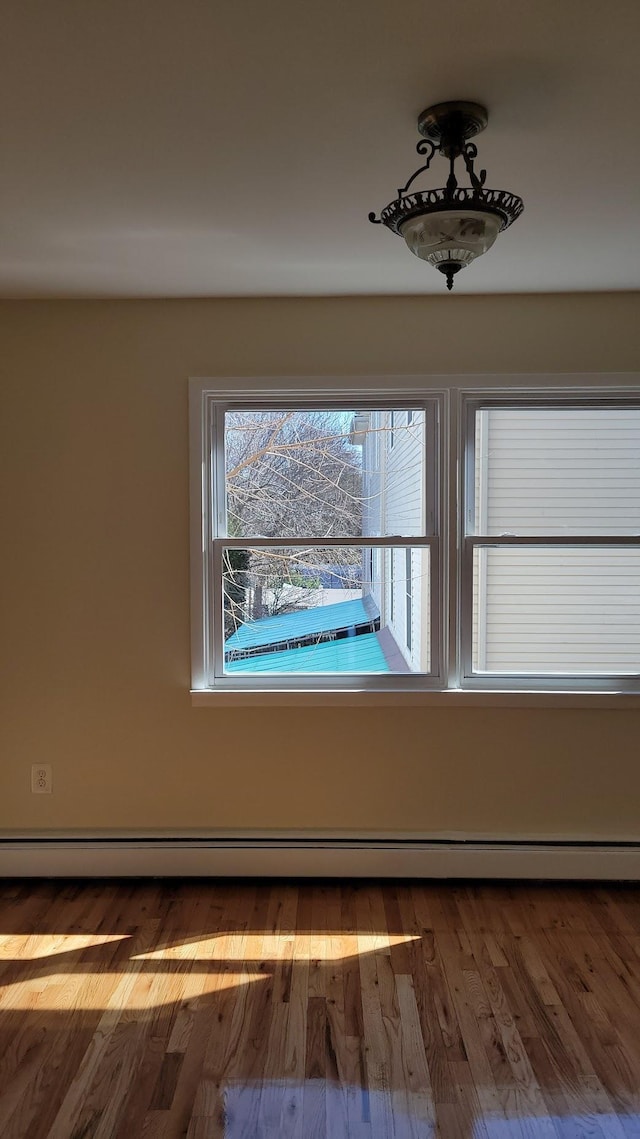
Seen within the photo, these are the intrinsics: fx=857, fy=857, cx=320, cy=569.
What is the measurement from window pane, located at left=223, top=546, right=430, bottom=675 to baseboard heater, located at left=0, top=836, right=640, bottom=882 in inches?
29.2

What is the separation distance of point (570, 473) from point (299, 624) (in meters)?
1.33

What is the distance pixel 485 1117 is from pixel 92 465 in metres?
2.72

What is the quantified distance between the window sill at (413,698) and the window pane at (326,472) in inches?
26.7

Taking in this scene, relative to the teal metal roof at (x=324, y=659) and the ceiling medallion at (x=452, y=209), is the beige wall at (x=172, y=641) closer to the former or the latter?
the teal metal roof at (x=324, y=659)

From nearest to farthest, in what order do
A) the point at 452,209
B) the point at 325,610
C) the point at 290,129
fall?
the point at 452,209
the point at 290,129
the point at 325,610

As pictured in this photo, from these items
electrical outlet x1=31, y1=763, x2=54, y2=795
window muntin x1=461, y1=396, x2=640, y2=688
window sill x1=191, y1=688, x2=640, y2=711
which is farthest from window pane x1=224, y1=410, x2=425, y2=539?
electrical outlet x1=31, y1=763, x2=54, y2=795

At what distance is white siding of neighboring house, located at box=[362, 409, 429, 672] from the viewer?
12.1ft

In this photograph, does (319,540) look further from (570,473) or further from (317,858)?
(317,858)

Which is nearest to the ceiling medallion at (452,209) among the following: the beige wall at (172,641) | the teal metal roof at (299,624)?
the beige wall at (172,641)

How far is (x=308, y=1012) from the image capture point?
266 cm

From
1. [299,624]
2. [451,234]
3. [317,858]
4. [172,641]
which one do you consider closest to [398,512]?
[299,624]

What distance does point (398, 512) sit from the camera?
3.69m

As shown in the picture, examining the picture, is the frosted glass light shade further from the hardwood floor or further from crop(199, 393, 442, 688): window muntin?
the hardwood floor

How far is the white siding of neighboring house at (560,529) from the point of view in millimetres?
3648
